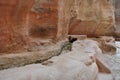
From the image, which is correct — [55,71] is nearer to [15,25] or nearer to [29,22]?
[15,25]

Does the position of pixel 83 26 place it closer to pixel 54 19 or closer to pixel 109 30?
pixel 109 30

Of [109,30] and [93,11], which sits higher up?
[93,11]

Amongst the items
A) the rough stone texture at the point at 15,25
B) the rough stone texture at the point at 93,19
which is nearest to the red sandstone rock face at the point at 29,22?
the rough stone texture at the point at 15,25

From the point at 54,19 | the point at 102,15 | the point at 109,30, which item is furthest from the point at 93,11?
the point at 54,19

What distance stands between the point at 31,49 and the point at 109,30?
25.6 feet

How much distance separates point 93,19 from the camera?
8336mm

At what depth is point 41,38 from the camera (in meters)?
2.87

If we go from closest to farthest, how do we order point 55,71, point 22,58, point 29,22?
1. point 55,71
2. point 22,58
3. point 29,22

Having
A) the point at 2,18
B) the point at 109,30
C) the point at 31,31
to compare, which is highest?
the point at 2,18

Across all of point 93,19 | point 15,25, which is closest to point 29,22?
point 15,25

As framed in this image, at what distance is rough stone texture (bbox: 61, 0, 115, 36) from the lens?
810 centimetres

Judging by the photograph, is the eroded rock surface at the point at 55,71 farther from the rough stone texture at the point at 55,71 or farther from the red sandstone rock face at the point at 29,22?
the red sandstone rock face at the point at 29,22


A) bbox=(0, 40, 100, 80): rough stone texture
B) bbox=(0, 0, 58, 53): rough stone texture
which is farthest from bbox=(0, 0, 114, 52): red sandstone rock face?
bbox=(0, 40, 100, 80): rough stone texture

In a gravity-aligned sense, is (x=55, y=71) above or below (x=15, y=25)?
below
